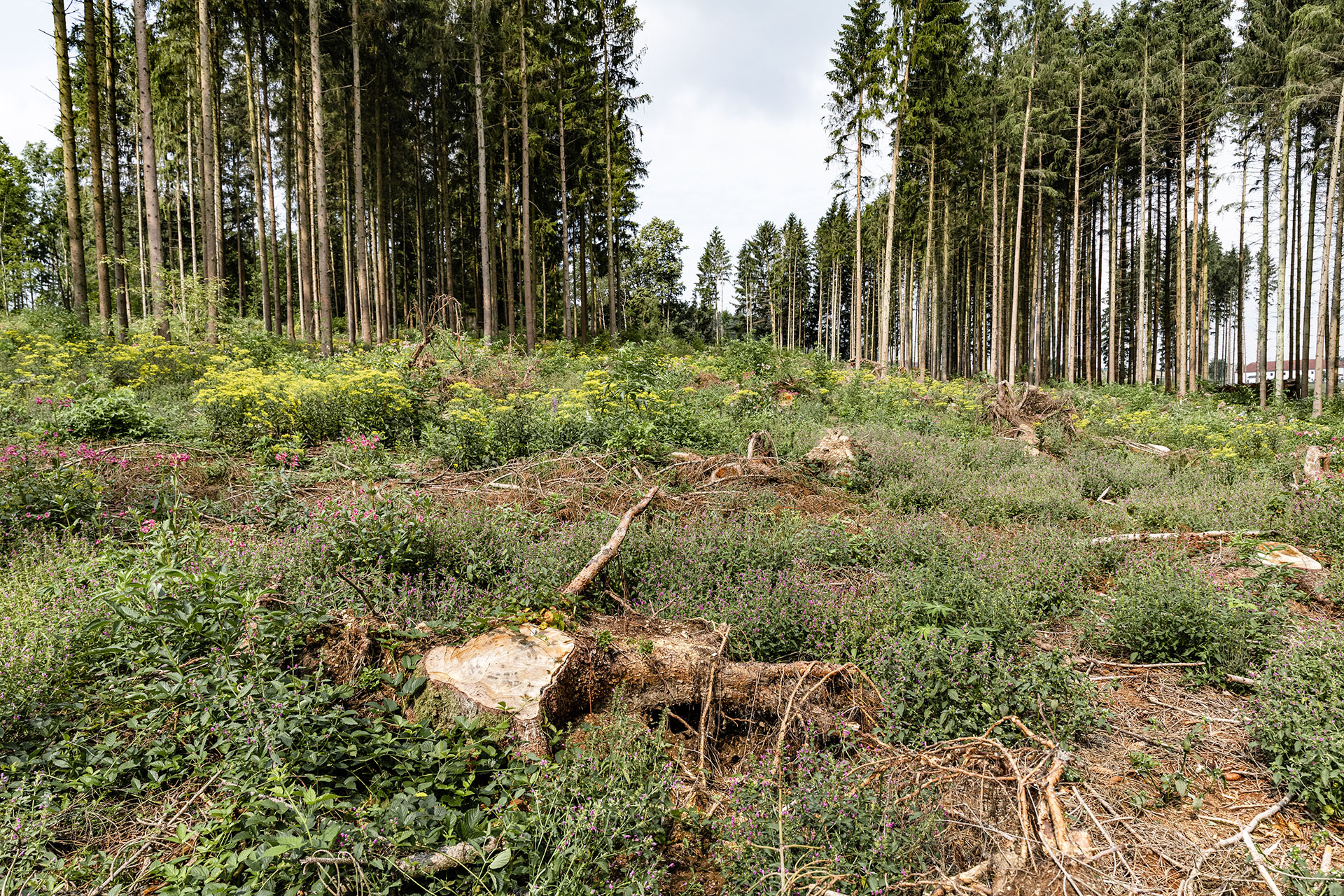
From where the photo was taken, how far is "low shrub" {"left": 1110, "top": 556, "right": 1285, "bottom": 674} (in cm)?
412

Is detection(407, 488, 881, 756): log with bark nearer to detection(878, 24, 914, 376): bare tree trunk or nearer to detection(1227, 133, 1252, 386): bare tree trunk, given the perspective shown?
detection(878, 24, 914, 376): bare tree trunk

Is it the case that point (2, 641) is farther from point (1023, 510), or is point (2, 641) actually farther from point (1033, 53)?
point (1033, 53)

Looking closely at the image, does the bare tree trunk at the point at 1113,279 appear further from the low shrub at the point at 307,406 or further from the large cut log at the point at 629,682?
the large cut log at the point at 629,682

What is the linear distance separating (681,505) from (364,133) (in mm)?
24378

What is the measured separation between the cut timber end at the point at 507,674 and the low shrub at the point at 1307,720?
3856 mm

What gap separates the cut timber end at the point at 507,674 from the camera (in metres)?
2.88

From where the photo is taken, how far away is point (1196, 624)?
422cm

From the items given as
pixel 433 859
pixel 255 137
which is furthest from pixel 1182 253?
pixel 255 137

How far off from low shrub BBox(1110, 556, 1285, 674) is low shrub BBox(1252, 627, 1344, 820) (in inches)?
15.2

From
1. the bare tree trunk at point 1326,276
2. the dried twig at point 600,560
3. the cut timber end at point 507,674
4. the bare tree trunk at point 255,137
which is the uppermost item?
the bare tree trunk at point 255,137

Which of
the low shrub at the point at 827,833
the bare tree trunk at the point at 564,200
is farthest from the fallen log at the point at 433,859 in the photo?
the bare tree trunk at the point at 564,200

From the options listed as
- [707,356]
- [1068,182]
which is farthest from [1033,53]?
[707,356]

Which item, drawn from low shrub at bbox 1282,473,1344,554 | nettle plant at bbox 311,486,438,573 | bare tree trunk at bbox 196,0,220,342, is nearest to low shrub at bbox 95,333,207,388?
bare tree trunk at bbox 196,0,220,342

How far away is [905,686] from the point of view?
11.8ft
